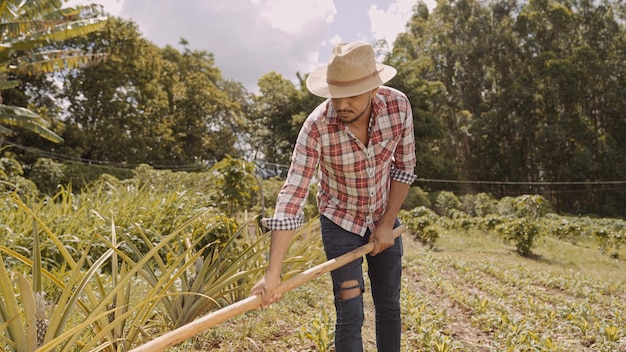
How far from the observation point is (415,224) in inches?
471

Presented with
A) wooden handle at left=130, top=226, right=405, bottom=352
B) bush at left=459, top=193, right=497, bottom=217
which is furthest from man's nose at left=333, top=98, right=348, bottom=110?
bush at left=459, top=193, right=497, bottom=217

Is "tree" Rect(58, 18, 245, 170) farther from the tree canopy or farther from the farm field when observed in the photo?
the farm field

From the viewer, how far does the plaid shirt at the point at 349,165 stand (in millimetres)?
2031

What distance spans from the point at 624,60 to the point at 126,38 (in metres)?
29.9

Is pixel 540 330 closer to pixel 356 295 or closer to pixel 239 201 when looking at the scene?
pixel 356 295

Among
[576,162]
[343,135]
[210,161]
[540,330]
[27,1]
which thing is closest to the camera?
[343,135]

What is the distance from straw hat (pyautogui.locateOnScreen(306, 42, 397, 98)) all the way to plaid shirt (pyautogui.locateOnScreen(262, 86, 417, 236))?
148 mm

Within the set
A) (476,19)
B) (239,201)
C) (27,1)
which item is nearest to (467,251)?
(239,201)

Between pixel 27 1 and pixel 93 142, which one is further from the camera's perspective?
pixel 93 142

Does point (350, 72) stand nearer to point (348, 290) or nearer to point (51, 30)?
point (348, 290)

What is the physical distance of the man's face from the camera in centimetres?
198

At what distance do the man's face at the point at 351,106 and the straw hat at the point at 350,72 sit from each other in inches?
2.0

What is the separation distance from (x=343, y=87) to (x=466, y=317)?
3.18m

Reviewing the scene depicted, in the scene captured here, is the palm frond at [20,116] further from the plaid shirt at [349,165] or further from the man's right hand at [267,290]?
the man's right hand at [267,290]
